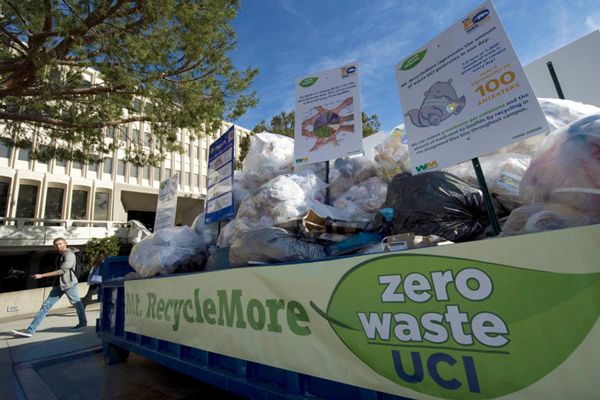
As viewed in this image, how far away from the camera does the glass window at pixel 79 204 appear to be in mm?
24145

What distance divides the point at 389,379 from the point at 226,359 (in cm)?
126

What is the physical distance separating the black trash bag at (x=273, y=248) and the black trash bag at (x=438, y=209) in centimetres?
50

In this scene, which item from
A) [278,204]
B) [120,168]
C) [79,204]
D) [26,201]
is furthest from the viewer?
[120,168]

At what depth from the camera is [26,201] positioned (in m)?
22.1

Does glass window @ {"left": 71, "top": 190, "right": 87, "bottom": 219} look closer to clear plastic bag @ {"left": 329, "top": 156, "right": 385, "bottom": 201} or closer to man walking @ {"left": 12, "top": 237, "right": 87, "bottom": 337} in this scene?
man walking @ {"left": 12, "top": 237, "right": 87, "bottom": 337}

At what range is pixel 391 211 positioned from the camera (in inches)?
88.9

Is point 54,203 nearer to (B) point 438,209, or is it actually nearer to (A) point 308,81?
(A) point 308,81

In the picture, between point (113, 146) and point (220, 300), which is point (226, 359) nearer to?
point (220, 300)

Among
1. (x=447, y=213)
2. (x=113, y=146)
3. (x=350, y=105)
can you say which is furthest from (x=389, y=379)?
(x=113, y=146)

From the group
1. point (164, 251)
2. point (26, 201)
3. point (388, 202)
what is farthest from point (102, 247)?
point (388, 202)

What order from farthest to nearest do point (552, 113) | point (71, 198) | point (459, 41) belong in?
point (71, 198), point (552, 113), point (459, 41)

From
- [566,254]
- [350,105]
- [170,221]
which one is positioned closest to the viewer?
[566,254]

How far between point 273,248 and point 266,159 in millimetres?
1881

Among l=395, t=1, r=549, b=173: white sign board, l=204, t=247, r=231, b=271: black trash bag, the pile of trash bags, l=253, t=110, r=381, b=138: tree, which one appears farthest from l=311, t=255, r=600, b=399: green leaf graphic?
l=253, t=110, r=381, b=138: tree
